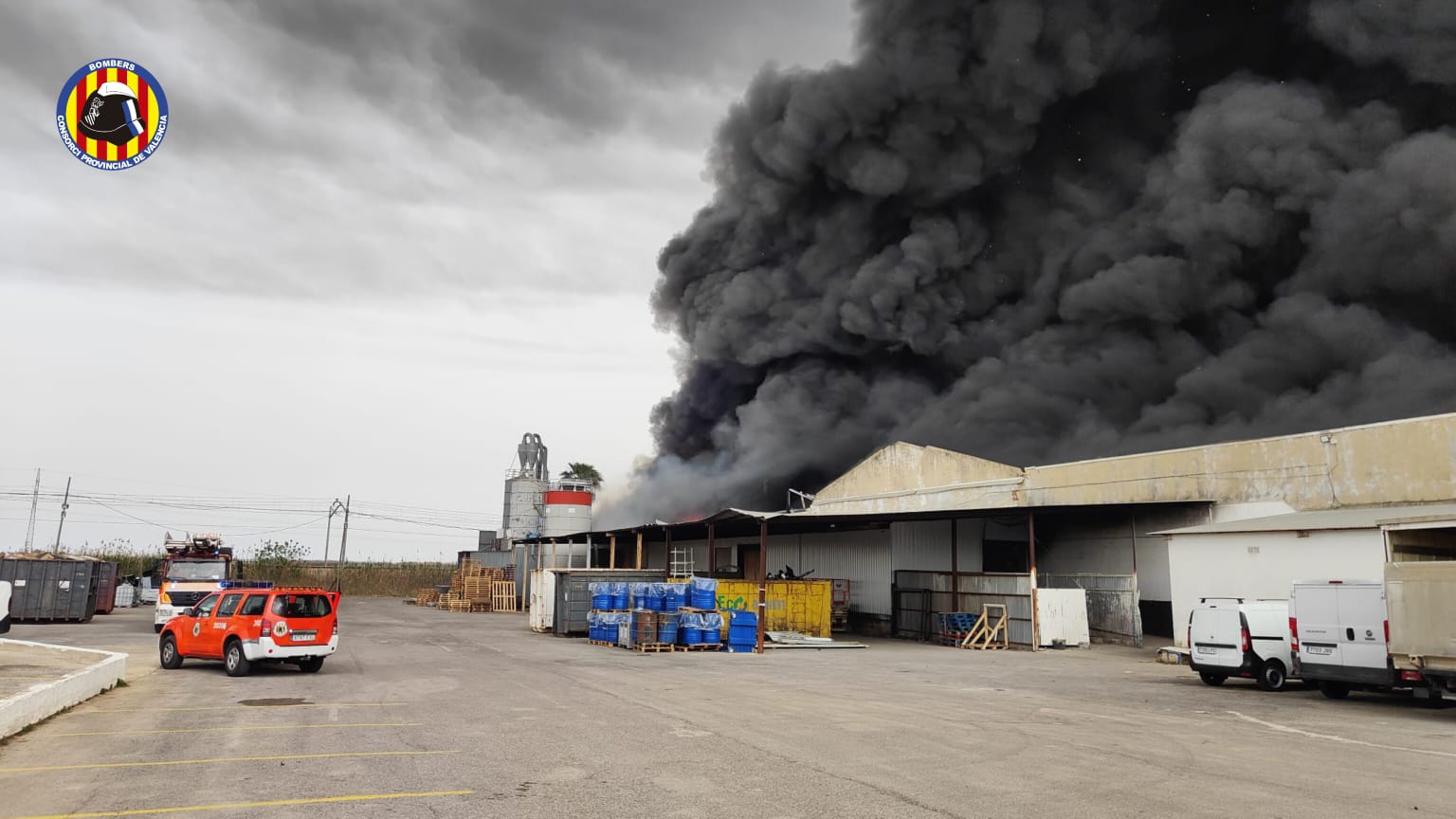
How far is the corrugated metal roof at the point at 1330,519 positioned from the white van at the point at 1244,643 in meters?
6.58

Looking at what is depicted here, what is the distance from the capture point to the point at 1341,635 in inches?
531

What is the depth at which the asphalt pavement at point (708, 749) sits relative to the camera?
638 cm

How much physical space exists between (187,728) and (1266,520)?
23.6 metres

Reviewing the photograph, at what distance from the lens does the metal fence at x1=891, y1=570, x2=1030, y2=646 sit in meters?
25.8

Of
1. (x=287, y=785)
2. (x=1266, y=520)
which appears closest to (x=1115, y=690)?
(x=1266, y=520)

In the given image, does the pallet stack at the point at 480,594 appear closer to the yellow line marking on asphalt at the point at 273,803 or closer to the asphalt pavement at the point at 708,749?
the asphalt pavement at the point at 708,749

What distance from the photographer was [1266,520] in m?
23.0

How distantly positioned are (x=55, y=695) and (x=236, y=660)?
5.02m

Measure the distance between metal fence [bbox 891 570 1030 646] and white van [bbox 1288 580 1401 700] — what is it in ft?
37.6

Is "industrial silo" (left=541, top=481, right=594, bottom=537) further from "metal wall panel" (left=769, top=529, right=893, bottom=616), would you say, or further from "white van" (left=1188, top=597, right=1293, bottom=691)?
"white van" (left=1188, top=597, right=1293, bottom=691)

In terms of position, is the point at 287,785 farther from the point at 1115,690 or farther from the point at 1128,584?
the point at 1128,584

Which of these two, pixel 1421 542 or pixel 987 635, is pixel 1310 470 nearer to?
pixel 987 635

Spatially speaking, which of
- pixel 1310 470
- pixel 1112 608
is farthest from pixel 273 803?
pixel 1310 470

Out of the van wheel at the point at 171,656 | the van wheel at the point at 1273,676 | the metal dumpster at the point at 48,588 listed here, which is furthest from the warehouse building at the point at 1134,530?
the metal dumpster at the point at 48,588
